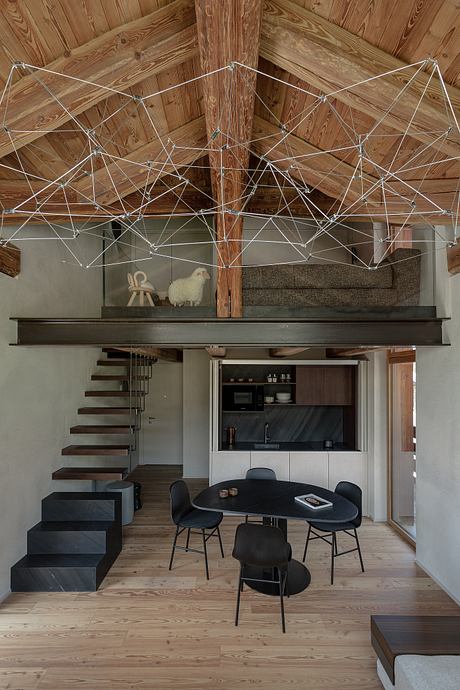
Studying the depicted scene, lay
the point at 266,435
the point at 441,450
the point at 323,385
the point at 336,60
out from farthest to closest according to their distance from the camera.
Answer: the point at 266,435 → the point at 323,385 → the point at 441,450 → the point at 336,60

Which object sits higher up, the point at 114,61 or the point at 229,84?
the point at 114,61

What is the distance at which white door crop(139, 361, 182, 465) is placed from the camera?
841 centimetres

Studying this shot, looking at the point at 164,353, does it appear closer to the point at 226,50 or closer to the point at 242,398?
the point at 242,398

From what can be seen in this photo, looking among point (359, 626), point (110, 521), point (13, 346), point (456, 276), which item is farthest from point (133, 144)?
point (359, 626)

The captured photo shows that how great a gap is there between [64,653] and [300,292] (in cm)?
351

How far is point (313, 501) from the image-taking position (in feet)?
12.7

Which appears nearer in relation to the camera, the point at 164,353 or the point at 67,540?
the point at 67,540

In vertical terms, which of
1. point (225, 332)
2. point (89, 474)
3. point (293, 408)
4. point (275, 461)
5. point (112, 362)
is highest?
point (225, 332)

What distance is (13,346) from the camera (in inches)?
150

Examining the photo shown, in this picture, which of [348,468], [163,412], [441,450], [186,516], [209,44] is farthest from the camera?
[163,412]

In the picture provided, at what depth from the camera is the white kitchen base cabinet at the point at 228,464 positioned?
19.0 ft

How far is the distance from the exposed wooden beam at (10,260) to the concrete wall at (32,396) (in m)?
0.08

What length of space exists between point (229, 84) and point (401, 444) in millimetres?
4631

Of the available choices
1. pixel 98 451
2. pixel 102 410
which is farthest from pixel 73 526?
pixel 102 410
